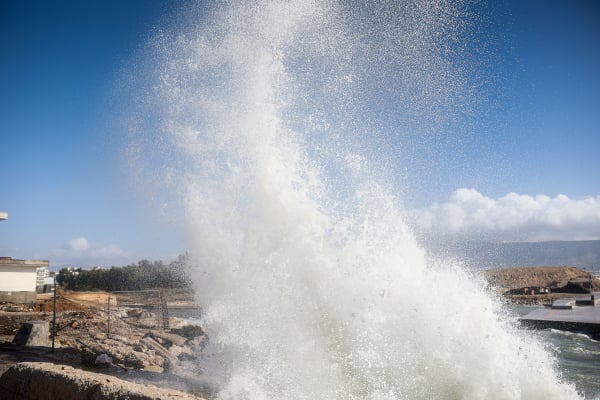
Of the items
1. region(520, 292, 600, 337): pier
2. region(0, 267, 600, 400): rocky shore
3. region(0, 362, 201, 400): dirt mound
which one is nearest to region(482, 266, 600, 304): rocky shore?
region(520, 292, 600, 337): pier

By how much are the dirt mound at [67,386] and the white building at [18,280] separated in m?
22.6

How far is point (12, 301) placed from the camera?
2364 cm

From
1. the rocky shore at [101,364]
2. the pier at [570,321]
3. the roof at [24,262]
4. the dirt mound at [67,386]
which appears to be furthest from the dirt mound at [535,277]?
the dirt mound at [67,386]

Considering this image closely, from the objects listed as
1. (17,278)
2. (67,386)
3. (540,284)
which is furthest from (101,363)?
(540,284)

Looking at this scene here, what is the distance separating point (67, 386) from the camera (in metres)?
3.99

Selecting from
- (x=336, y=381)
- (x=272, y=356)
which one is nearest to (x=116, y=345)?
(x=272, y=356)

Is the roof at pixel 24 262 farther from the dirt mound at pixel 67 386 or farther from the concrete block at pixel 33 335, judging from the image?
the dirt mound at pixel 67 386

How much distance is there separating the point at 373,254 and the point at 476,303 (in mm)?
1912

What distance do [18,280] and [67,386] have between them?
80.2 feet

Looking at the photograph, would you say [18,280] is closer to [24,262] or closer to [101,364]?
[24,262]

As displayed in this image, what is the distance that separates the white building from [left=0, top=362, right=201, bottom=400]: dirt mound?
2262 cm

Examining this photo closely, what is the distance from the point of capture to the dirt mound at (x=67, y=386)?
3600mm

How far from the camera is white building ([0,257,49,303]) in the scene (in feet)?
77.9

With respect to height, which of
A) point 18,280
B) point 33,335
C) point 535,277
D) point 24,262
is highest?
point 24,262
